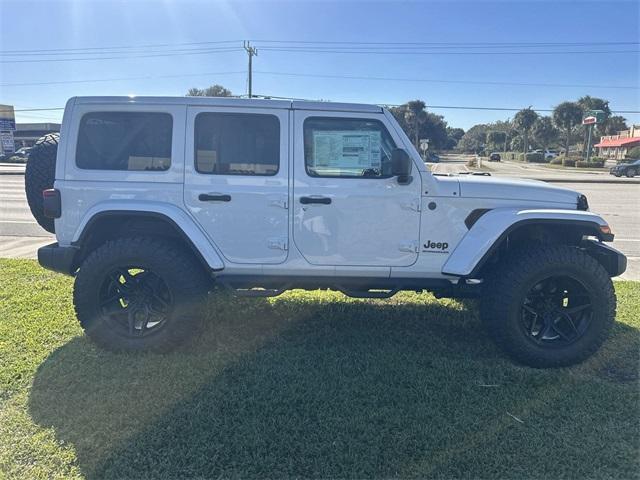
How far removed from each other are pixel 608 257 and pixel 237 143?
322 centimetres

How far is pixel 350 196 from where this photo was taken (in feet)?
11.2

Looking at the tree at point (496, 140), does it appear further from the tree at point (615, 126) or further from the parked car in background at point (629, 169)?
the parked car in background at point (629, 169)

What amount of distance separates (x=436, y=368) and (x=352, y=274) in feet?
3.19

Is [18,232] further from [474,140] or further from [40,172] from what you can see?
[474,140]

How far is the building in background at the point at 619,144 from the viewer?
201 feet

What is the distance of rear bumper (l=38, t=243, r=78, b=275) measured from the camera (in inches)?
139

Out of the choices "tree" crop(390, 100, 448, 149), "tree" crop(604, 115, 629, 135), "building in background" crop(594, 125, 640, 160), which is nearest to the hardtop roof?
"tree" crop(390, 100, 448, 149)

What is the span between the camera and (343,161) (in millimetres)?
3496

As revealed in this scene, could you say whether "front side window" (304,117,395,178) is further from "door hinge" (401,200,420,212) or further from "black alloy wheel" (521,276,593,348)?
"black alloy wheel" (521,276,593,348)

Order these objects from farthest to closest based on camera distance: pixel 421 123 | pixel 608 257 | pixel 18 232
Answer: pixel 421 123 < pixel 18 232 < pixel 608 257

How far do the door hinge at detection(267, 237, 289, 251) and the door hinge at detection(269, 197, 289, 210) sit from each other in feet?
0.88

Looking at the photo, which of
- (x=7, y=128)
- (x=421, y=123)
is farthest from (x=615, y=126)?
(x=7, y=128)

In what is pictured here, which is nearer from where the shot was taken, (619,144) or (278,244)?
(278,244)

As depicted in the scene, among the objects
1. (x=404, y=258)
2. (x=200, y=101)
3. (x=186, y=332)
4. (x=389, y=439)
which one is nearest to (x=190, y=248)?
(x=186, y=332)
